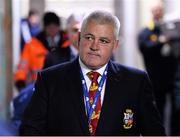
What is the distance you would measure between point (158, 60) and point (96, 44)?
5.26 meters

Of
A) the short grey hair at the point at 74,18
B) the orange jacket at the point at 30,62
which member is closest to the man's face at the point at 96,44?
the short grey hair at the point at 74,18

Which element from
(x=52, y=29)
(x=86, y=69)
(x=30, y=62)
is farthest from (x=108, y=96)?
(x=30, y=62)

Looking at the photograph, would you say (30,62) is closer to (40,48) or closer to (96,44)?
(40,48)

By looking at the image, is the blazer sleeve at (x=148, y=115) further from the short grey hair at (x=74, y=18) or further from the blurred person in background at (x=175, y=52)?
the blurred person in background at (x=175, y=52)

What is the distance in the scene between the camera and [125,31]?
40.9ft

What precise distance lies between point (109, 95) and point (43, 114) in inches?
14.9

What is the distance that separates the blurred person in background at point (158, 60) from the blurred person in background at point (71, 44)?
11.0 ft

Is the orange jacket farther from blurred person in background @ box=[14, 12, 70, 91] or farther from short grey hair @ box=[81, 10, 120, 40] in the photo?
short grey hair @ box=[81, 10, 120, 40]

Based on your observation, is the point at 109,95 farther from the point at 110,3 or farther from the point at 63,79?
the point at 110,3

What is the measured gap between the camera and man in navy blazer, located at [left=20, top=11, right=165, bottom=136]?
3.41 m

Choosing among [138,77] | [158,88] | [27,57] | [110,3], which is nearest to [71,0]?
[110,3]

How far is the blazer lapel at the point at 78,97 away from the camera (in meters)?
3.41

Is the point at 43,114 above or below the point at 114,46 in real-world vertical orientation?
below

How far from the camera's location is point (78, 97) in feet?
11.3
